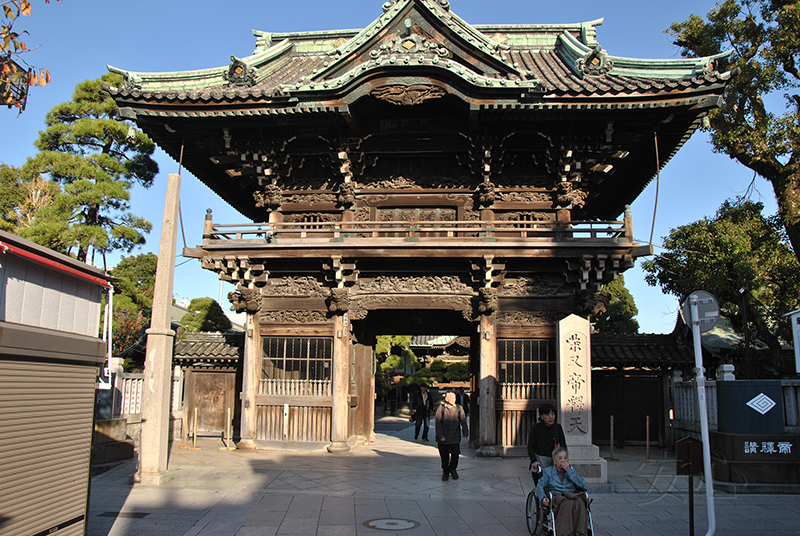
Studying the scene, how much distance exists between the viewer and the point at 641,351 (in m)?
17.4

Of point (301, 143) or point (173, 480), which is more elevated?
point (301, 143)

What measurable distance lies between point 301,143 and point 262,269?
3405mm

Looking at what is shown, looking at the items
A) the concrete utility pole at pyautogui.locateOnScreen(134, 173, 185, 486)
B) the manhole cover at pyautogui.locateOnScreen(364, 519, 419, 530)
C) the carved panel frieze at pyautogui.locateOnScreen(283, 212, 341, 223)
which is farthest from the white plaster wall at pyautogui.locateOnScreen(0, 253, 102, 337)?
the carved panel frieze at pyautogui.locateOnScreen(283, 212, 341, 223)

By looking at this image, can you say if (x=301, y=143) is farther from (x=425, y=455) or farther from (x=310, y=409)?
(x=425, y=455)

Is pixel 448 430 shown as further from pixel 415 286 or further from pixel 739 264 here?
pixel 739 264

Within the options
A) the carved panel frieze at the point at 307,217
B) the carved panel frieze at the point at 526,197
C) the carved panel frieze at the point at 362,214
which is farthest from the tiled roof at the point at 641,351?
the carved panel frieze at the point at 307,217

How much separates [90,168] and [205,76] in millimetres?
12155

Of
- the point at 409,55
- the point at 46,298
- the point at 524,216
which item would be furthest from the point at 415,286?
the point at 46,298

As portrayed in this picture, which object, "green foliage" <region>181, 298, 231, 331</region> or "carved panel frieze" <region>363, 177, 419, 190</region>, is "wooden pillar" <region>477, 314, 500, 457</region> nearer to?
"carved panel frieze" <region>363, 177, 419, 190</region>

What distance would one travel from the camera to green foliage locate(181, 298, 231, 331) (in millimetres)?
26047

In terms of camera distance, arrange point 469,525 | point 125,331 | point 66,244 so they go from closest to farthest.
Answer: point 469,525 → point 66,244 → point 125,331

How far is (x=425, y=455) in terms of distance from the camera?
1486 cm

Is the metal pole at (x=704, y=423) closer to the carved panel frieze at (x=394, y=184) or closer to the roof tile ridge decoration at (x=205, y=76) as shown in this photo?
the carved panel frieze at (x=394, y=184)

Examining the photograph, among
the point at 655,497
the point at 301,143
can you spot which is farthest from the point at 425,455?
the point at 301,143
